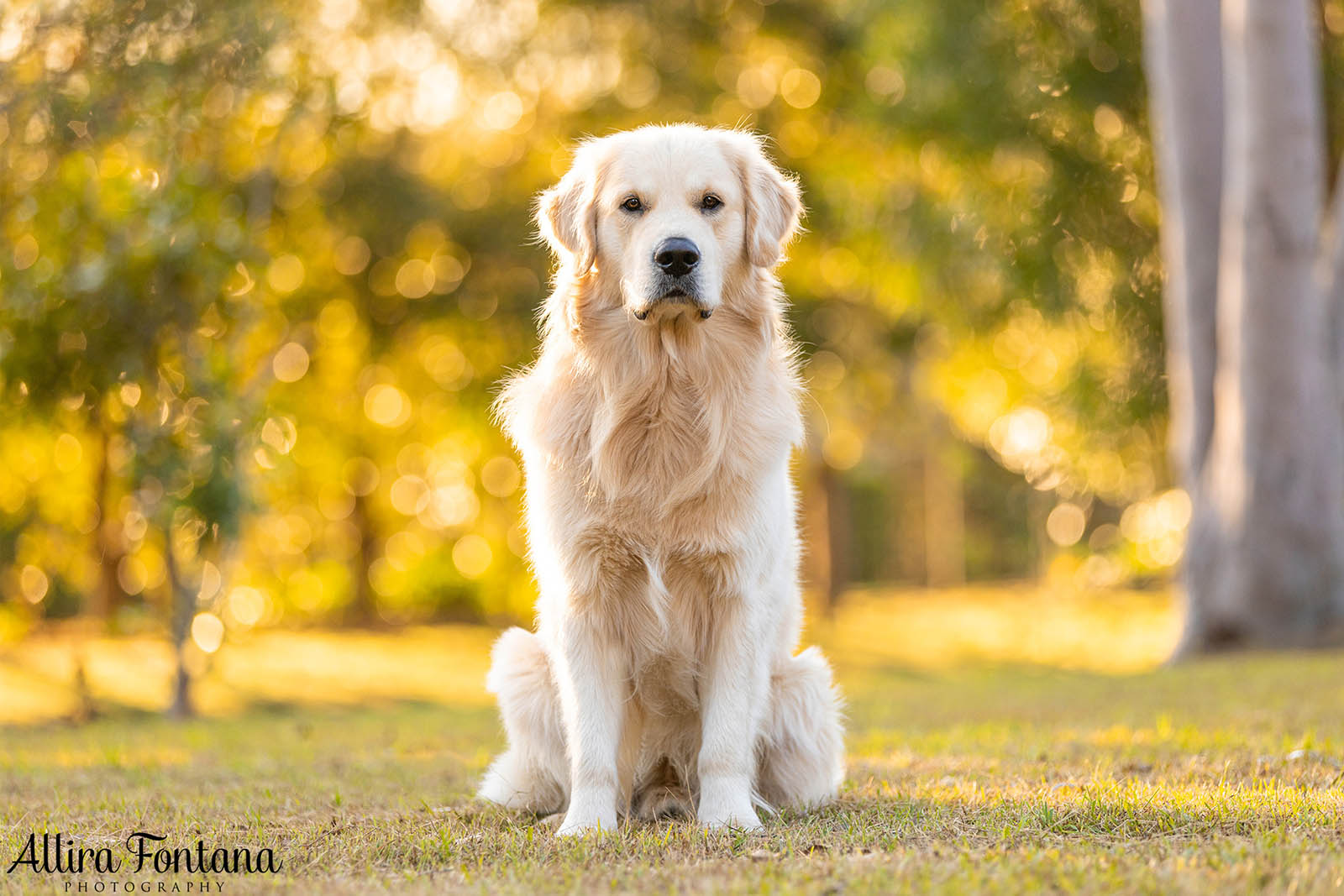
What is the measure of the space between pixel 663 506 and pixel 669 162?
3.85ft

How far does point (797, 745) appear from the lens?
4.62m

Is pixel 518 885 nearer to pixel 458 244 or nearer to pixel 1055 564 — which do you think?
pixel 458 244

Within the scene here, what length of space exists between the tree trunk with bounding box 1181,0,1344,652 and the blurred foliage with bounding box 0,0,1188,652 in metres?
3.71

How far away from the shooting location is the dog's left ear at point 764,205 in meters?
4.56

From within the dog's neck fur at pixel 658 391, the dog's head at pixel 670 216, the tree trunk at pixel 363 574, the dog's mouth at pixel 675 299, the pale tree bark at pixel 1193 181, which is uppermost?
the pale tree bark at pixel 1193 181

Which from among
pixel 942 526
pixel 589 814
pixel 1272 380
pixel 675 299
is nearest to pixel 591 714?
pixel 589 814

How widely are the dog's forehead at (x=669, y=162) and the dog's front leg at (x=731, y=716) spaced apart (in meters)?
1.45

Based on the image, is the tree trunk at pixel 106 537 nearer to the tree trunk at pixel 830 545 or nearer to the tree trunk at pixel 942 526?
the tree trunk at pixel 830 545

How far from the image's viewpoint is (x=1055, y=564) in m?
23.1

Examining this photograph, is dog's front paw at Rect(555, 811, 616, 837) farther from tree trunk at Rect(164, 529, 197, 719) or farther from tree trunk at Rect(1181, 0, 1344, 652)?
tree trunk at Rect(1181, 0, 1344, 652)

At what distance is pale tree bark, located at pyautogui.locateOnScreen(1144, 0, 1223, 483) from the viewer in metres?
12.1
